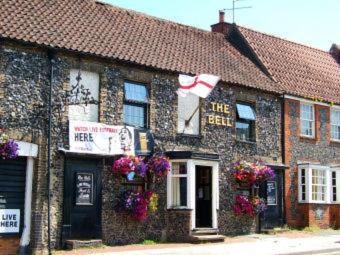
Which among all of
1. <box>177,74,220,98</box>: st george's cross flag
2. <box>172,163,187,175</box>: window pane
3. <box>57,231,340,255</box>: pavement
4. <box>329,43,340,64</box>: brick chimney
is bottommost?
<box>57,231,340,255</box>: pavement

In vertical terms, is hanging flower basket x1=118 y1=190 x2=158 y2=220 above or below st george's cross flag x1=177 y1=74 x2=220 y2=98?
below

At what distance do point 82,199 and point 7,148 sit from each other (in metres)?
3.29

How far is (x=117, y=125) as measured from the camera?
2042 centimetres

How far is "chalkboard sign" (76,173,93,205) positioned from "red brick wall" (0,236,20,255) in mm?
2249

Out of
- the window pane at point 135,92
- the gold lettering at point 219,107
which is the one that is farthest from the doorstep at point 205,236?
the window pane at point 135,92

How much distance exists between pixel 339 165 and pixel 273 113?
5.01 metres

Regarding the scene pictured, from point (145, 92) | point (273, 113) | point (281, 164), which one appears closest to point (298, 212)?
point (281, 164)

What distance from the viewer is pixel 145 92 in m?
21.6

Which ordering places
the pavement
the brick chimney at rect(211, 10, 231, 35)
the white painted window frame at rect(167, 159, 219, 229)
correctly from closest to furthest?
1. the pavement
2. the white painted window frame at rect(167, 159, 219, 229)
3. the brick chimney at rect(211, 10, 231, 35)

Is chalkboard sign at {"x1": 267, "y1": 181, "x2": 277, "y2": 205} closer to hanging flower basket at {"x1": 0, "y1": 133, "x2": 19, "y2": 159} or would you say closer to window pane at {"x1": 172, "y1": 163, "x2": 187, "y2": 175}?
window pane at {"x1": 172, "y1": 163, "x2": 187, "y2": 175}

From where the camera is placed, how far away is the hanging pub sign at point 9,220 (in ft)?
57.9

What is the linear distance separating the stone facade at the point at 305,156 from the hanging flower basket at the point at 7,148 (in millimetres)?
13404

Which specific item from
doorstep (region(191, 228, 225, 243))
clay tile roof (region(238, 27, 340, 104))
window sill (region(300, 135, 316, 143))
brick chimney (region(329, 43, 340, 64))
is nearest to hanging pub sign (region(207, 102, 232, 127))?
clay tile roof (region(238, 27, 340, 104))

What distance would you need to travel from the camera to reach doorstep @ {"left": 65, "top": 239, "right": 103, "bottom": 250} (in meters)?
18.4
